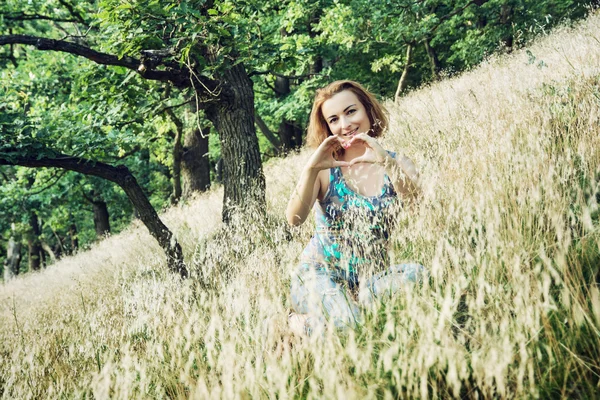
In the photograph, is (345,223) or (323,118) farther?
(323,118)

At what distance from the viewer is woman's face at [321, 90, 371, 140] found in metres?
2.51

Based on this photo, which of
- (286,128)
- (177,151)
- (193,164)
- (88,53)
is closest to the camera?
(88,53)

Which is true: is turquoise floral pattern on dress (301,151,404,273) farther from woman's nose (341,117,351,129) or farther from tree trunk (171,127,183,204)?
tree trunk (171,127,183,204)

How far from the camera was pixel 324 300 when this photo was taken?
1699 millimetres

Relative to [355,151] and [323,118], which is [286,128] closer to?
[323,118]

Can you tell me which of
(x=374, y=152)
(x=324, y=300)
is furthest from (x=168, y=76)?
(x=324, y=300)

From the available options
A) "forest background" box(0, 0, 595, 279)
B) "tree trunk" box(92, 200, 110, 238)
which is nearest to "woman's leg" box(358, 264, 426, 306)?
"forest background" box(0, 0, 595, 279)

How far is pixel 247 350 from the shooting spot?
1614 mm

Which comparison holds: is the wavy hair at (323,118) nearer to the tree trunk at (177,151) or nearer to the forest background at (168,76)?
the forest background at (168,76)

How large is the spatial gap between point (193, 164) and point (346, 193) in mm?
8289

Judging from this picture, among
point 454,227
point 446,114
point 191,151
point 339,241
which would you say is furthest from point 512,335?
point 191,151

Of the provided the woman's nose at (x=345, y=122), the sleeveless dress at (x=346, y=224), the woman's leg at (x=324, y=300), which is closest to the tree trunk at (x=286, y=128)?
the woman's nose at (x=345, y=122)

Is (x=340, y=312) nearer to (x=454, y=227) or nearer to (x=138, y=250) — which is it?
(x=454, y=227)

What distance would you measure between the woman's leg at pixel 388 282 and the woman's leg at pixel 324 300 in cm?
8
